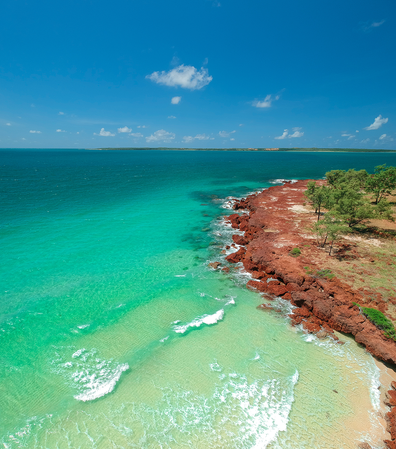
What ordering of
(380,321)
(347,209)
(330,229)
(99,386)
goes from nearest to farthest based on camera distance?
(99,386), (380,321), (330,229), (347,209)

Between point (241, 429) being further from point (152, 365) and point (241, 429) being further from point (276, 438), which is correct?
point (152, 365)

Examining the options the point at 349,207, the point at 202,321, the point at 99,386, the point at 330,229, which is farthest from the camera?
the point at 349,207

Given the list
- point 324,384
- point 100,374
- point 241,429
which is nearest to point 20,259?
point 100,374

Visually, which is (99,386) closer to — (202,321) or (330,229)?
(202,321)

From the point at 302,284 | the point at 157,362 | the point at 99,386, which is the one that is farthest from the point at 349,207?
the point at 99,386

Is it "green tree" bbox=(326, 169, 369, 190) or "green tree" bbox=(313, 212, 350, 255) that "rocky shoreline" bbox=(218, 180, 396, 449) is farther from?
"green tree" bbox=(326, 169, 369, 190)

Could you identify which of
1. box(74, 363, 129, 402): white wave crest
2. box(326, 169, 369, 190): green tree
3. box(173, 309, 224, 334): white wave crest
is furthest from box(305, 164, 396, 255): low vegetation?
box(74, 363, 129, 402): white wave crest

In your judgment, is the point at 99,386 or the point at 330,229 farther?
the point at 330,229

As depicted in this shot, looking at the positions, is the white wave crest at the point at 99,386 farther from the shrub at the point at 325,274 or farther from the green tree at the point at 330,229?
the green tree at the point at 330,229

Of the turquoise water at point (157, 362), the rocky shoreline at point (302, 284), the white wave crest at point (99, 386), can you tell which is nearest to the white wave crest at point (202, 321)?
the turquoise water at point (157, 362)
